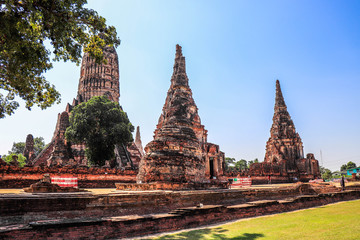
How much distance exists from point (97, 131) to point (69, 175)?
1164cm

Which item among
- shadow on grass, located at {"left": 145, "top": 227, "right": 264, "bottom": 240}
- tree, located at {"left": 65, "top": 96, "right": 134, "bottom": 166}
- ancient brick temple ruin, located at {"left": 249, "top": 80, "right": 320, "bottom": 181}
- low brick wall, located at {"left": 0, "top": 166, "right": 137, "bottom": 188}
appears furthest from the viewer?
ancient brick temple ruin, located at {"left": 249, "top": 80, "right": 320, "bottom": 181}

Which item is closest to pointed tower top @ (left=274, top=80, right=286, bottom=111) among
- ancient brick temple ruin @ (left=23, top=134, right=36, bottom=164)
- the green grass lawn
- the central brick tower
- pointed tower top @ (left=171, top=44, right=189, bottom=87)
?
pointed tower top @ (left=171, top=44, right=189, bottom=87)

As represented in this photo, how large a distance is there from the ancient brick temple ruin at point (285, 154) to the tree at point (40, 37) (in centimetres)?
A: 2654

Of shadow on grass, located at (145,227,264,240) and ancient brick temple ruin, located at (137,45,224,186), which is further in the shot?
ancient brick temple ruin, located at (137,45,224,186)

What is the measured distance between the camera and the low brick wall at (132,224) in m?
4.42

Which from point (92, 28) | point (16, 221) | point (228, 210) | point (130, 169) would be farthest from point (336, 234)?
point (130, 169)

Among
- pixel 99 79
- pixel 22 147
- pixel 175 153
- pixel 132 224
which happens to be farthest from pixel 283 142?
pixel 22 147

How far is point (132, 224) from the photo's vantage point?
5.47 metres

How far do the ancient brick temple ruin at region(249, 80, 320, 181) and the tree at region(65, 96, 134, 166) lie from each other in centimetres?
1696

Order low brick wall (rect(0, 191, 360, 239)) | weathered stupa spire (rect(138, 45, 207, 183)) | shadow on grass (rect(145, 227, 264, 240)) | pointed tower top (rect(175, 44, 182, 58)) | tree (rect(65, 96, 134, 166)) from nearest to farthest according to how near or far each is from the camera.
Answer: low brick wall (rect(0, 191, 360, 239))
shadow on grass (rect(145, 227, 264, 240))
weathered stupa spire (rect(138, 45, 207, 183))
pointed tower top (rect(175, 44, 182, 58))
tree (rect(65, 96, 134, 166))

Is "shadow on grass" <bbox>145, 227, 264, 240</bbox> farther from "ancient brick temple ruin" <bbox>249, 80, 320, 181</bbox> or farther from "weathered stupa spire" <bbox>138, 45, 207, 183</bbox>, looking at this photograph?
"ancient brick temple ruin" <bbox>249, 80, 320, 181</bbox>

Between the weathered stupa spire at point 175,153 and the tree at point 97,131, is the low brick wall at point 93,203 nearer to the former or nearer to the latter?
the weathered stupa spire at point 175,153

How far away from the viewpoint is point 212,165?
2766 centimetres

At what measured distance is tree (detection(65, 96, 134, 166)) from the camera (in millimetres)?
26016
